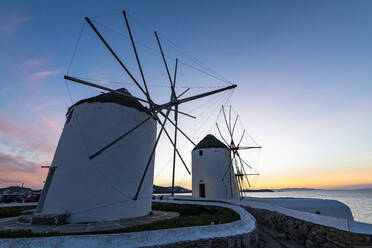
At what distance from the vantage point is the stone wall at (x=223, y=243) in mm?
4124

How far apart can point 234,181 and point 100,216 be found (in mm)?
17230

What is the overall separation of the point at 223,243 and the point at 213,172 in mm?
16194

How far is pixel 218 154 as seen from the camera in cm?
2106

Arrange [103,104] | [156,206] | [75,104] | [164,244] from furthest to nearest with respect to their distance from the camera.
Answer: [156,206] → [75,104] → [103,104] → [164,244]

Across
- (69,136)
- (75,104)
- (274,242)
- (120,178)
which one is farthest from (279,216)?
(75,104)

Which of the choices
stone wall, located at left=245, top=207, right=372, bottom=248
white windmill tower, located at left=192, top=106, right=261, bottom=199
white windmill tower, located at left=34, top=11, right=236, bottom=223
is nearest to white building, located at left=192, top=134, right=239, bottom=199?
white windmill tower, located at left=192, top=106, right=261, bottom=199

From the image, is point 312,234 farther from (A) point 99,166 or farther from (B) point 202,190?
(B) point 202,190

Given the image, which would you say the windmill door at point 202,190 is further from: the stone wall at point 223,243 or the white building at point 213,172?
the stone wall at point 223,243

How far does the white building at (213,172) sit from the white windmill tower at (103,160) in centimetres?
1178

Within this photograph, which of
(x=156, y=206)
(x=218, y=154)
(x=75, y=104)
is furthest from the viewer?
(x=218, y=154)

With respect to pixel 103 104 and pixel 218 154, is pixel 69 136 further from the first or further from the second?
pixel 218 154

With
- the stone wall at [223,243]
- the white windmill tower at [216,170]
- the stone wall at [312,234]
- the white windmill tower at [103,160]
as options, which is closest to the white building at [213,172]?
the white windmill tower at [216,170]

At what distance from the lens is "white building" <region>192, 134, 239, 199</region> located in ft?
65.5

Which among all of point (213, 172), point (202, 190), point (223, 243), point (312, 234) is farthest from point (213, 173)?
point (223, 243)
